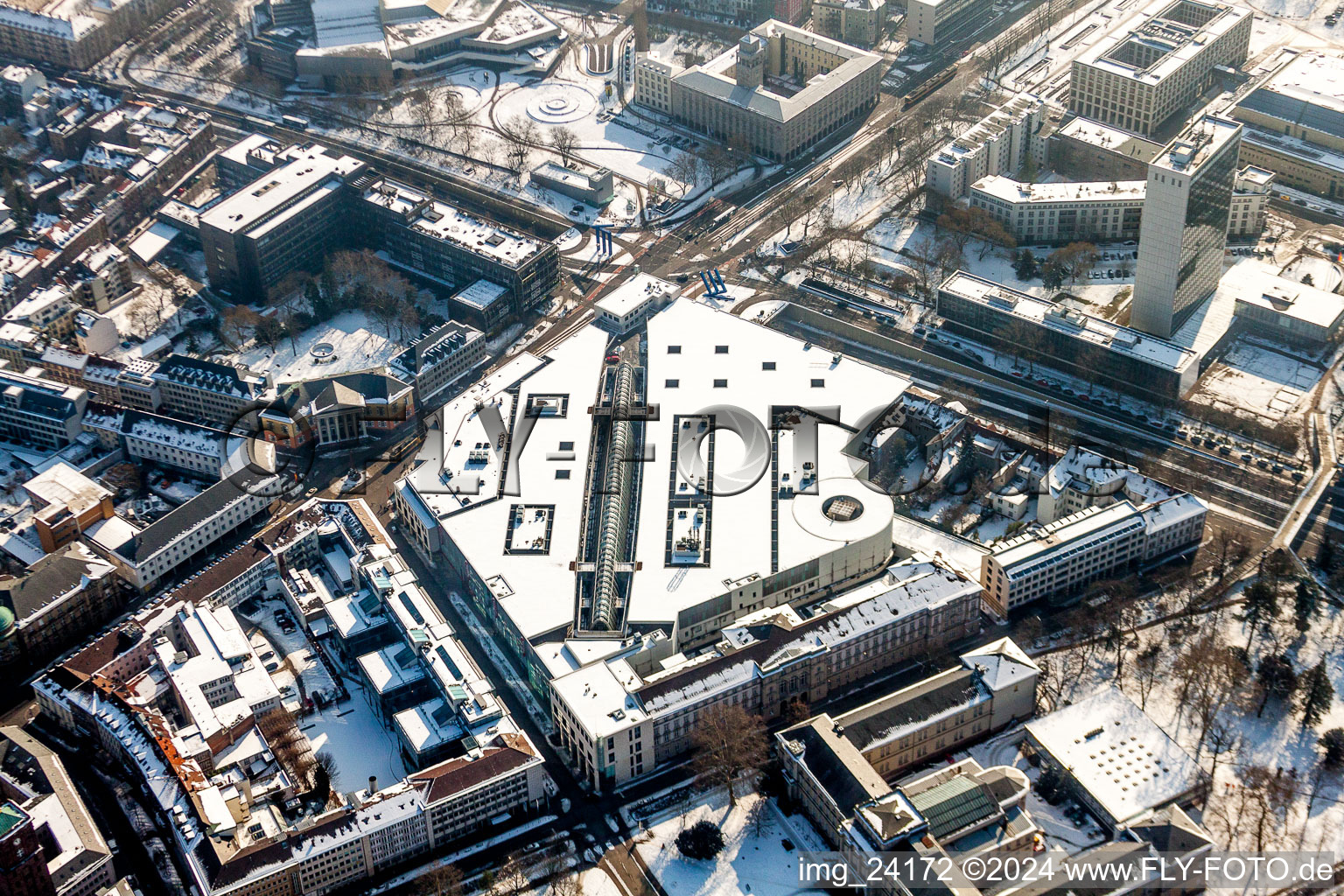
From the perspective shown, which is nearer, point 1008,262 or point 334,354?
point 334,354

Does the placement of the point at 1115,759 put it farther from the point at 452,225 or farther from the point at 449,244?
the point at 452,225

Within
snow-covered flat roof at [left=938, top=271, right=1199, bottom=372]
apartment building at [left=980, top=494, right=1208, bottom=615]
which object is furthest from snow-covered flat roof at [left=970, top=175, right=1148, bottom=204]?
apartment building at [left=980, top=494, right=1208, bottom=615]

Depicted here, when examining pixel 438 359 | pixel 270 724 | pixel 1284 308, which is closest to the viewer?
pixel 270 724

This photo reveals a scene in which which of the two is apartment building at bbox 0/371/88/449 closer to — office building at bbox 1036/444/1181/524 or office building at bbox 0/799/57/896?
office building at bbox 0/799/57/896

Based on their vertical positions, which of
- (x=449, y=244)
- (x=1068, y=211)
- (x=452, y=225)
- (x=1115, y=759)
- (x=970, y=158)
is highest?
(x=970, y=158)

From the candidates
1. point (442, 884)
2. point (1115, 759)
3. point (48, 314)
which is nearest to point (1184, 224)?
point (1115, 759)

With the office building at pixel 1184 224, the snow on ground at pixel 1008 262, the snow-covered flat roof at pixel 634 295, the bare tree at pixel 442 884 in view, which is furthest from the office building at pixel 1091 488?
the bare tree at pixel 442 884

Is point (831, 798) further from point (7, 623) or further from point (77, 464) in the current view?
point (77, 464)
